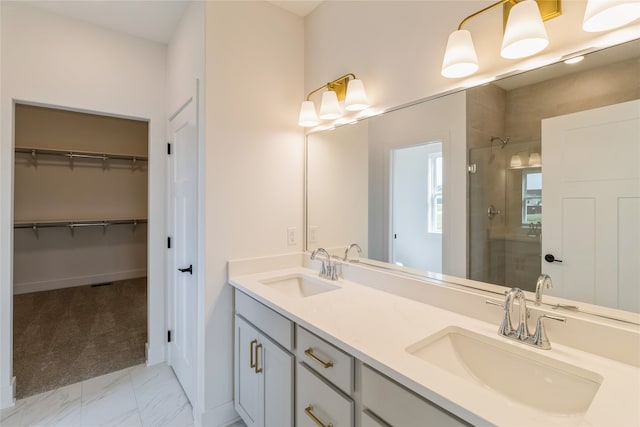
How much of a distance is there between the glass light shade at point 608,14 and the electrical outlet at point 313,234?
163 centimetres

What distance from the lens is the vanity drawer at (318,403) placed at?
40.9 inches

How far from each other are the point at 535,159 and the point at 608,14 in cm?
45

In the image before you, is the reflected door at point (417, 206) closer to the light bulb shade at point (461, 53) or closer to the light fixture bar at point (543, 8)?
the light bulb shade at point (461, 53)

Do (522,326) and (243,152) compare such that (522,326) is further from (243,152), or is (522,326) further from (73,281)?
(73,281)

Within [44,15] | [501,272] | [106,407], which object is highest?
[44,15]

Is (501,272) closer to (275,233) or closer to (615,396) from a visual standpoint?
(615,396)

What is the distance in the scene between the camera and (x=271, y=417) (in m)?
1.46

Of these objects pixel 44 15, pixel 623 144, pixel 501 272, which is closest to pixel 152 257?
pixel 44 15

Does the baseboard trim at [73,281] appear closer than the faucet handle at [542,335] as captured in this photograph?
No

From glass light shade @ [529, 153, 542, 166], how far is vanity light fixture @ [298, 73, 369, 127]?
0.88 meters

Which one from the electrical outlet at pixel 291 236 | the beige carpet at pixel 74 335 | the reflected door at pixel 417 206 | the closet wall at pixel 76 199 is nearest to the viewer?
the reflected door at pixel 417 206

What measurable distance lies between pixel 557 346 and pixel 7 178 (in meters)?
3.06

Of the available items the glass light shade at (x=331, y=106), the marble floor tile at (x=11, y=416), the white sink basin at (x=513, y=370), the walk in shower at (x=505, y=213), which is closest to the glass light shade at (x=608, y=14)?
the walk in shower at (x=505, y=213)

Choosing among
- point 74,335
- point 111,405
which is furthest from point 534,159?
point 74,335
